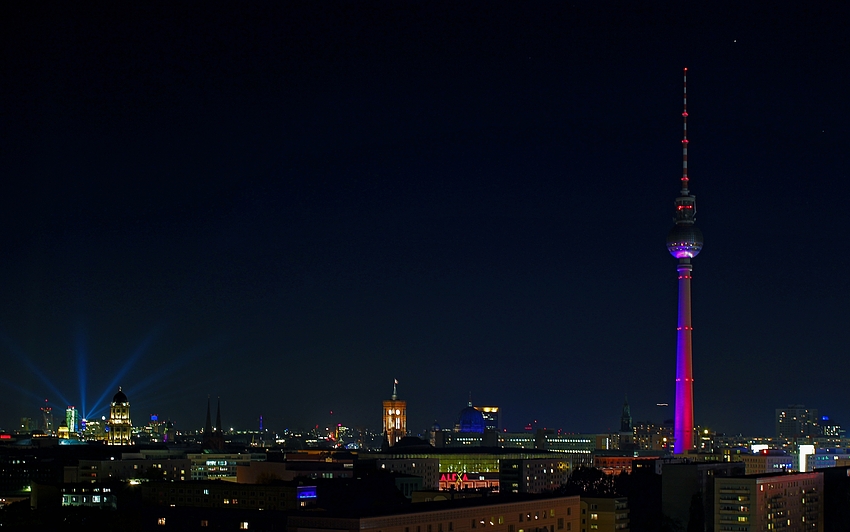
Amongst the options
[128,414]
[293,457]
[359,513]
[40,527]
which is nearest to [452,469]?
[293,457]

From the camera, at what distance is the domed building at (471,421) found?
17850cm

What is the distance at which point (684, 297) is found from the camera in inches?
5167

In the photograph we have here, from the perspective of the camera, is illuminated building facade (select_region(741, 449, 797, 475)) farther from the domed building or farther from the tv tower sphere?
the domed building

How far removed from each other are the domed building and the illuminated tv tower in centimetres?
4810

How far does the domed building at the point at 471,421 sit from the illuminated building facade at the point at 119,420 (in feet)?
154

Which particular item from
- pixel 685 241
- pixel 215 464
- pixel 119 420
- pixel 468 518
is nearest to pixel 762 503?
pixel 468 518

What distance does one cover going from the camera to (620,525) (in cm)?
6600

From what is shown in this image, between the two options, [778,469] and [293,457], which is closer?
[778,469]

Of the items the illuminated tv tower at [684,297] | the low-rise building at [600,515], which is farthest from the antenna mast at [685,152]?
the low-rise building at [600,515]

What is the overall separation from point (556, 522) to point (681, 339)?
244 ft

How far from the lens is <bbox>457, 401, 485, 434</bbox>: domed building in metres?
178

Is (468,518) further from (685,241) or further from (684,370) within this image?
(685,241)

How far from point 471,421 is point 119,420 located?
49.4 m

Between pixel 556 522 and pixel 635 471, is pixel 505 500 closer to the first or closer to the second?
pixel 556 522
